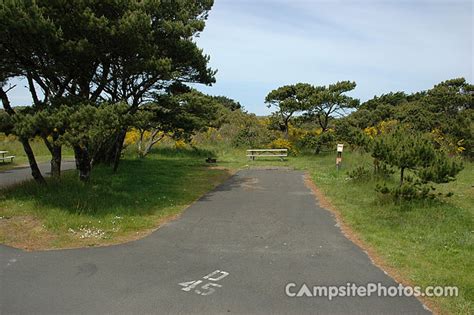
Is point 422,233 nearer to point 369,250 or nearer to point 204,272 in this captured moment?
point 369,250

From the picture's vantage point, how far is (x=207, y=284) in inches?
175

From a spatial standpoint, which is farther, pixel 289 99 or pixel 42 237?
pixel 289 99

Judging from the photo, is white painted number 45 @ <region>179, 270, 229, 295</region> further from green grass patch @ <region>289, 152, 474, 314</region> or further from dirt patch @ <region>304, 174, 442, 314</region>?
green grass patch @ <region>289, 152, 474, 314</region>

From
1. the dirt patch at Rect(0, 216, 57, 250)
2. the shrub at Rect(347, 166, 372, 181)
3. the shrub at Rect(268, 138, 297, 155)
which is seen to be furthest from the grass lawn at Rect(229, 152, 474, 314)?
the shrub at Rect(268, 138, 297, 155)

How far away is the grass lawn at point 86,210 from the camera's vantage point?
20.7 ft

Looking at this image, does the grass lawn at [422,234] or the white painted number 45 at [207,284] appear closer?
the white painted number 45 at [207,284]

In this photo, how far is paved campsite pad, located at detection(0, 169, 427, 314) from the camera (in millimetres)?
3914

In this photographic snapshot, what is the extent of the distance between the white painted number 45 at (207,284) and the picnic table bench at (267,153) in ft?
56.7

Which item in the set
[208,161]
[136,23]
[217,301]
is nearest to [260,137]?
[208,161]

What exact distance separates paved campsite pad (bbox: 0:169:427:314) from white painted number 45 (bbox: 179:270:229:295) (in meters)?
0.01

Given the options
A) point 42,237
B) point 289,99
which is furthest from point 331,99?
point 42,237

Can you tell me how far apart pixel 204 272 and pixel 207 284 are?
40 cm

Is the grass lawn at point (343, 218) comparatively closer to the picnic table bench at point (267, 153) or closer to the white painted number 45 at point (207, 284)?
the white painted number 45 at point (207, 284)

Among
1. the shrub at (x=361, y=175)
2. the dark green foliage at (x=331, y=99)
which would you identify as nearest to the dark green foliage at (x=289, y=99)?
the dark green foliage at (x=331, y=99)
